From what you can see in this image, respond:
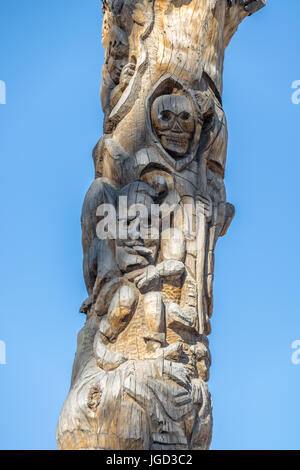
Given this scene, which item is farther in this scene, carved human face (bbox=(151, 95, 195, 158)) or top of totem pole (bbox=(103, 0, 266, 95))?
top of totem pole (bbox=(103, 0, 266, 95))

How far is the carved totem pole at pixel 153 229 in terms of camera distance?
435 cm

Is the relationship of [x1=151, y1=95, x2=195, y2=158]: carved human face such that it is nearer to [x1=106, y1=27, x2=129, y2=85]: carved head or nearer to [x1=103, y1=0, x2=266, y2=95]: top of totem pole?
[x1=103, y1=0, x2=266, y2=95]: top of totem pole

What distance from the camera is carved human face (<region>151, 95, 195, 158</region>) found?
5.11 m

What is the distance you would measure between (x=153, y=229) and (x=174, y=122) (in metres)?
0.71

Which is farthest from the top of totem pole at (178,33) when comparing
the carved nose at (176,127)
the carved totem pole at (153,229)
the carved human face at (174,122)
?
the carved nose at (176,127)

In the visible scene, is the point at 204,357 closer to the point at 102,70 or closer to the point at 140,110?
the point at 140,110

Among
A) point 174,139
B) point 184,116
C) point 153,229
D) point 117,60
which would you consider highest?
point 117,60

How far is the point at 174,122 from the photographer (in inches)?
201

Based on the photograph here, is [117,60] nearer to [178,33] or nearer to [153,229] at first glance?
[178,33]

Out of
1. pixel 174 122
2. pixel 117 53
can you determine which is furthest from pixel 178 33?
pixel 174 122

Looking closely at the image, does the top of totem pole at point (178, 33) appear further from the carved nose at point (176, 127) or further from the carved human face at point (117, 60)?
the carved nose at point (176, 127)

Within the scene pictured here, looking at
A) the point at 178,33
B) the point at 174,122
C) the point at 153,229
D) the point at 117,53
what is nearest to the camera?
the point at 153,229

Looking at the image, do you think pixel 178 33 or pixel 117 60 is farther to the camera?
pixel 117 60

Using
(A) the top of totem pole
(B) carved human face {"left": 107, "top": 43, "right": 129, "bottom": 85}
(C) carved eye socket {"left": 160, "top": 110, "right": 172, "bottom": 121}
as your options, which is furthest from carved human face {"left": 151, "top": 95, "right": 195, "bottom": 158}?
(B) carved human face {"left": 107, "top": 43, "right": 129, "bottom": 85}
